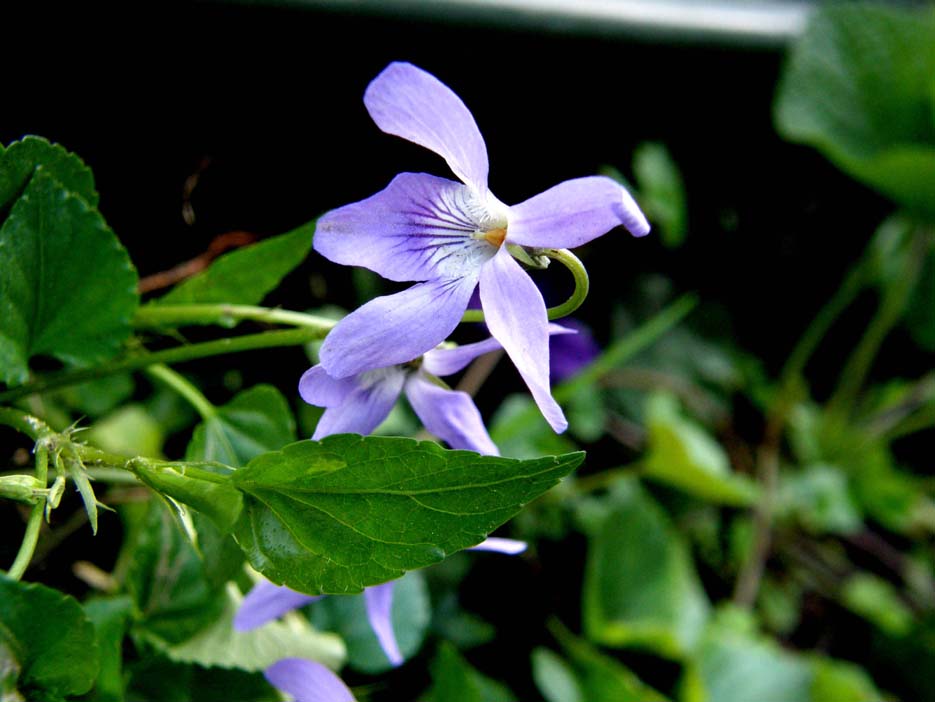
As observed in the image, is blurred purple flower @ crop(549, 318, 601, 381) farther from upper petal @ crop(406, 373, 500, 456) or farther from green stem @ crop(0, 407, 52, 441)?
green stem @ crop(0, 407, 52, 441)

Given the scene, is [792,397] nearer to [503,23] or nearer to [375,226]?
[503,23]

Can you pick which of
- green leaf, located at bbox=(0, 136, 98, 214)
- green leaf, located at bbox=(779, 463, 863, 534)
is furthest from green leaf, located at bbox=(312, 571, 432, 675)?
green leaf, located at bbox=(779, 463, 863, 534)

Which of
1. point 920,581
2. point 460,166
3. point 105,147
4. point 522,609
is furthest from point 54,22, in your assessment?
point 920,581

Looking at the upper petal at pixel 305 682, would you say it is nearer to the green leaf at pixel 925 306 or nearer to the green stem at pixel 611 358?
the green stem at pixel 611 358

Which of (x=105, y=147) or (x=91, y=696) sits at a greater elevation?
(x=105, y=147)

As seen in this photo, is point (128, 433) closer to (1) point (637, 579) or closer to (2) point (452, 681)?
(2) point (452, 681)

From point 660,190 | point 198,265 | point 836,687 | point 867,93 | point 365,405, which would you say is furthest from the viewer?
point 867,93

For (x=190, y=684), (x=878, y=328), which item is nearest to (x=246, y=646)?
(x=190, y=684)
